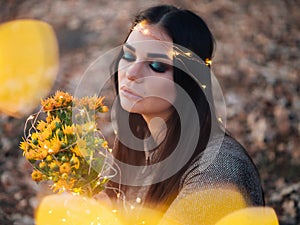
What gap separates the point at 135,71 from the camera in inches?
94.1

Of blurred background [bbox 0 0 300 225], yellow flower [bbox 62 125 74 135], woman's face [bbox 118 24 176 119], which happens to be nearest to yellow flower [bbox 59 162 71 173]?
yellow flower [bbox 62 125 74 135]

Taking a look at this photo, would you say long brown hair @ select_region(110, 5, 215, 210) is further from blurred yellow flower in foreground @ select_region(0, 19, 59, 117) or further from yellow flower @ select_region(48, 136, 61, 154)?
blurred yellow flower in foreground @ select_region(0, 19, 59, 117)

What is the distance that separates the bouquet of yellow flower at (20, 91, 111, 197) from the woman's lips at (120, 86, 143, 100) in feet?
0.80

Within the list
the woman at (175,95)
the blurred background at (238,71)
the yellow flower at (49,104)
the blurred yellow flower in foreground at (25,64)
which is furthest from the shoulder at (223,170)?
the blurred yellow flower in foreground at (25,64)

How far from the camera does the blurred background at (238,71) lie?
4828 millimetres

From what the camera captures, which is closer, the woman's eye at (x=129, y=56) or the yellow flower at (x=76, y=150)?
the yellow flower at (x=76, y=150)

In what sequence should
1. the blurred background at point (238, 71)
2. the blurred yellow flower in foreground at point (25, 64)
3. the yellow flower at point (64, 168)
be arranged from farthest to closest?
the blurred yellow flower in foreground at point (25, 64) < the blurred background at point (238, 71) < the yellow flower at point (64, 168)

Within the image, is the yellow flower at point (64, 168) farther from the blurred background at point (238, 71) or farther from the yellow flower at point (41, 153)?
the blurred background at point (238, 71)

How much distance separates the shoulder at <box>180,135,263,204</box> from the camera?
211 cm

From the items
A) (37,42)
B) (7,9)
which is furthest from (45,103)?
(7,9)

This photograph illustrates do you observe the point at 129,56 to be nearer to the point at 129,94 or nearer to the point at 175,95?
the point at 129,94

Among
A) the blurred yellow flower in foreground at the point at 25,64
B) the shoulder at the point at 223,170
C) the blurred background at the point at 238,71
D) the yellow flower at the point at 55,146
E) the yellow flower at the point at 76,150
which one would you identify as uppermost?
Answer: the yellow flower at the point at 55,146

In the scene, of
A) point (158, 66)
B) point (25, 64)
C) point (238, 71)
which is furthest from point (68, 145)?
point (25, 64)

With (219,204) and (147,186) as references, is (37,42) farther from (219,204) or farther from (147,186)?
(219,204)
